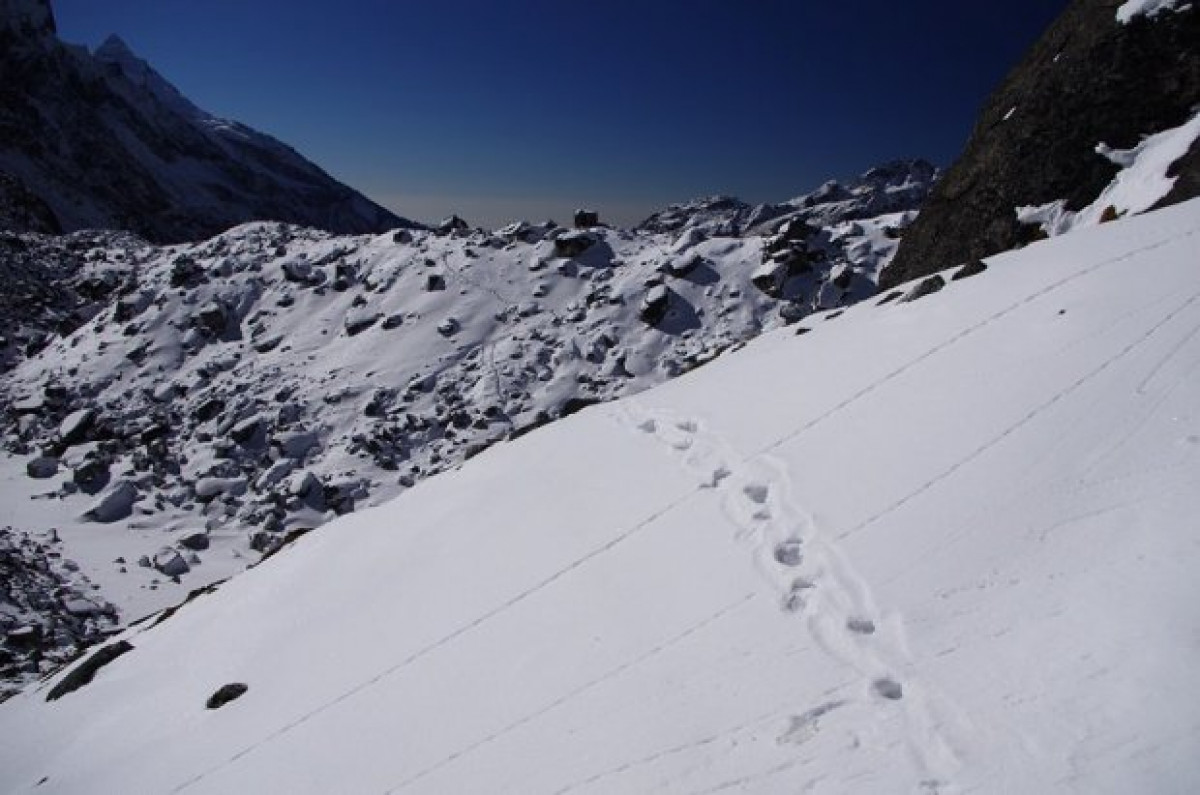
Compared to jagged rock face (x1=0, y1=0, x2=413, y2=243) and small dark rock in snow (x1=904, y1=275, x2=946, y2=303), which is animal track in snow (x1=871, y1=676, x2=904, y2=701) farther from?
jagged rock face (x1=0, y1=0, x2=413, y2=243)

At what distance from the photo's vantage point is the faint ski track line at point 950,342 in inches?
368

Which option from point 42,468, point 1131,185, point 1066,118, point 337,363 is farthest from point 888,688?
point 42,468

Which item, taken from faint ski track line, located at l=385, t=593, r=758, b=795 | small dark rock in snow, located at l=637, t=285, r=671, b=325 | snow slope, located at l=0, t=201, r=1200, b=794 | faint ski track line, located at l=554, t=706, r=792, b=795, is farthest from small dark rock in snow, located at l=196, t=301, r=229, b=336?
faint ski track line, located at l=554, t=706, r=792, b=795

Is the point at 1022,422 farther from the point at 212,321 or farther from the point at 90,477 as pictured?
the point at 212,321

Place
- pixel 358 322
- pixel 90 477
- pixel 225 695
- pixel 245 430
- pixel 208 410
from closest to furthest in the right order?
1. pixel 225 695
2. pixel 90 477
3. pixel 245 430
4. pixel 208 410
5. pixel 358 322

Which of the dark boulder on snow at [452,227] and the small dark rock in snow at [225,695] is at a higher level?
the dark boulder on snow at [452,227]

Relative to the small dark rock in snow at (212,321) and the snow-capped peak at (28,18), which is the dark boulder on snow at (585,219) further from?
the snow-capped peak at (28,18)

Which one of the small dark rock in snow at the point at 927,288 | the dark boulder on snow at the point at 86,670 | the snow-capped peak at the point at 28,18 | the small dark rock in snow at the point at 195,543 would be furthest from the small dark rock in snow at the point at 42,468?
the snow-capped peak at the point at 28,18

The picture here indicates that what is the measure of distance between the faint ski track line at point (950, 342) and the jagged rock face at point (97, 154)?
97.1m

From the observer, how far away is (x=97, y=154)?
5002 inches

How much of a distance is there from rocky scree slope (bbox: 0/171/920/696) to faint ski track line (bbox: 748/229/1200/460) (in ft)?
37.8

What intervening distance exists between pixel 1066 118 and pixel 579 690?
2033 cm

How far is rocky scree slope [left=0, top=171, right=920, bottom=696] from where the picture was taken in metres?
28.9

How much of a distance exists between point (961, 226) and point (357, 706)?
20727mm
